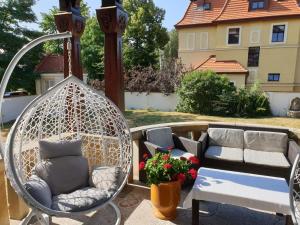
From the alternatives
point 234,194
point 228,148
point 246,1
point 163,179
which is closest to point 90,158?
point 163,179

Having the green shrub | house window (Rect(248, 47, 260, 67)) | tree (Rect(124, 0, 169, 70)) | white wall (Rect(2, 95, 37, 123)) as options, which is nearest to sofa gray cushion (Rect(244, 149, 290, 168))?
the green shrub

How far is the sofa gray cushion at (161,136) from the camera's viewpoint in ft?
12.2

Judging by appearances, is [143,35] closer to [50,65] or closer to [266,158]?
[50,65]

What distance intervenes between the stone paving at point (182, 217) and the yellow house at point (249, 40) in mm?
11411

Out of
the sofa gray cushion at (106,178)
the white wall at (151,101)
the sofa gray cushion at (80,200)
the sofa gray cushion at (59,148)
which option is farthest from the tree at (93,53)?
the sofa gray cushion at (80,200)

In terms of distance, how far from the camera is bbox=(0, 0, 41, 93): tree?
12.3 m

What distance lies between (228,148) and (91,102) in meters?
2.32

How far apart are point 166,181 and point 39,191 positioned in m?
1.23

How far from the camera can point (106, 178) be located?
256 cm

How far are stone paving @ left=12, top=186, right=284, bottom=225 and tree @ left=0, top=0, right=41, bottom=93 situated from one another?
11333 millimetres

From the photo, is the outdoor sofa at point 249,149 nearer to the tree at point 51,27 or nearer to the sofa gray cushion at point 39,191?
the sofa gray cushion at point 39,191

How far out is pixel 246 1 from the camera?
1383cm

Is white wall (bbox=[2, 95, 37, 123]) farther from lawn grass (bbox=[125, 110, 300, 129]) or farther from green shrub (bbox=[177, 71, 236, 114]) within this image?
green shrub (bbox=[177, 71, 236, 114])

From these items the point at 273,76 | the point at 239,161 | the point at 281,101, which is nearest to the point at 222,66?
the point at 273,76
